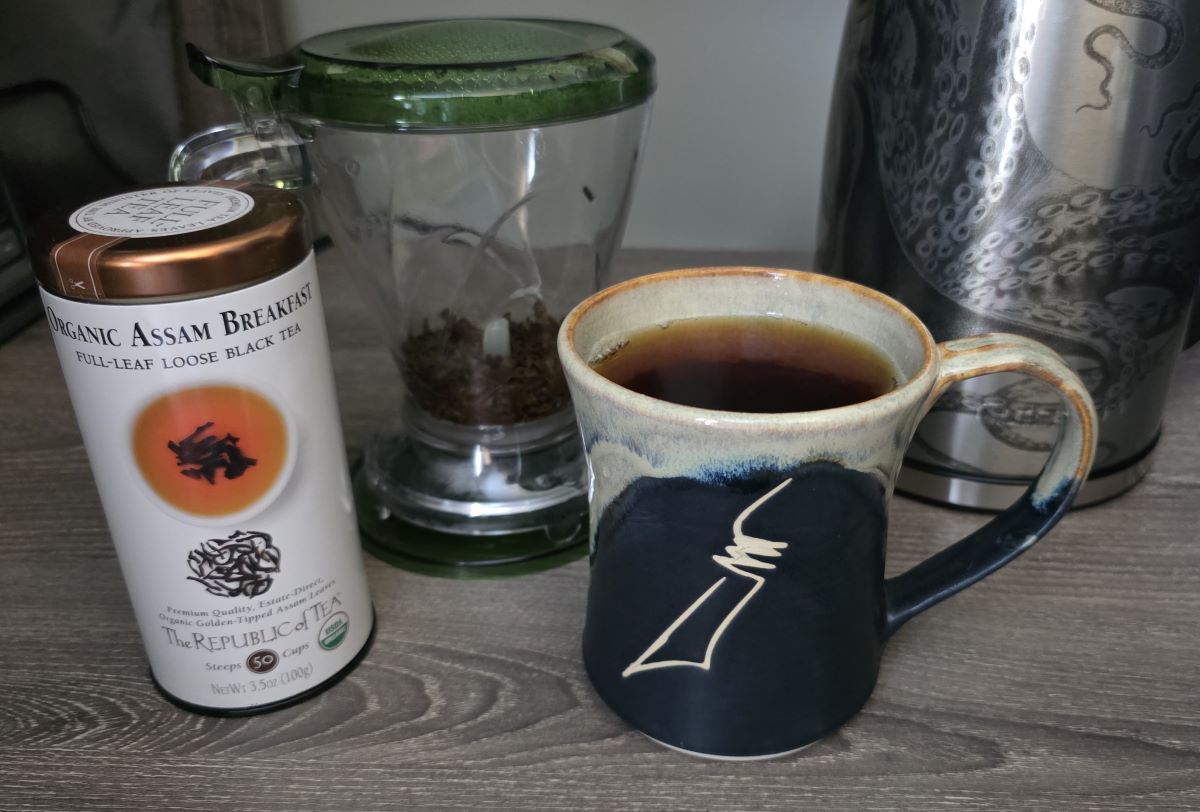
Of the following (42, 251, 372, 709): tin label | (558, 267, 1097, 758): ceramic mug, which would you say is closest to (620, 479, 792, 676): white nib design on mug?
(558, 267, 1097, 758): ceramic mug

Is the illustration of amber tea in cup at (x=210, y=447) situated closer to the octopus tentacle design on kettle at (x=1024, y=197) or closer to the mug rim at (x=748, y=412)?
the mug rim at (x=748, y=412)

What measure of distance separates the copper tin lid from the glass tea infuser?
2.8 inches

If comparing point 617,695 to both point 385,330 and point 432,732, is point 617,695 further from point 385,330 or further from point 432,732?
point 385,330

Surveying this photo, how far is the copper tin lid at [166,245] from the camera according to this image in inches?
10.4

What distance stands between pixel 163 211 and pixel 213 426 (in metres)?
0.07

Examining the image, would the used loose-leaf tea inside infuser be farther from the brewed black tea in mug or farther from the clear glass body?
the brewed black tea in mug

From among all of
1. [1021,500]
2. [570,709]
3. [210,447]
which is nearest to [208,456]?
[210,447]

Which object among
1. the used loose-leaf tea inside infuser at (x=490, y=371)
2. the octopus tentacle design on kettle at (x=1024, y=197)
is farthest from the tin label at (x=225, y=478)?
the octopus tentacle design on kettle at (x=1024, y=197)

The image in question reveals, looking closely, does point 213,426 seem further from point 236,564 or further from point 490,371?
point 490,371

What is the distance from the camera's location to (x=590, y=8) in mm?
672

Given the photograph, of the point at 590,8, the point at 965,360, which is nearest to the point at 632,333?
the point at 965,360

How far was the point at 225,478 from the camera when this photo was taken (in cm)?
30

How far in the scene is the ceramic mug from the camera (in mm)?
263

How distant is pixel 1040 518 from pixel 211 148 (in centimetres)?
32
